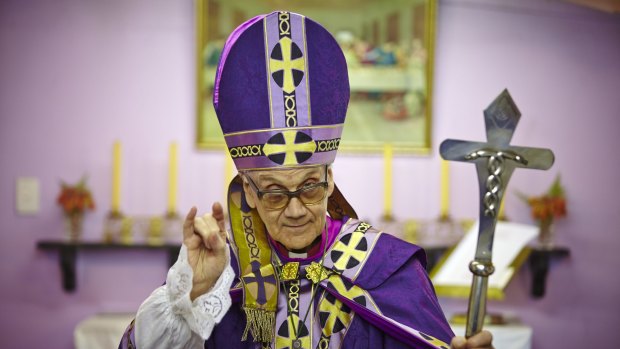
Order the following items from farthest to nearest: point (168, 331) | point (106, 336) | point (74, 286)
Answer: point (74, 286), point (106, 336), point (168, 331)

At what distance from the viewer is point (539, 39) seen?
514 cm

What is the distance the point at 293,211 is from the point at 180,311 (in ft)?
1.36

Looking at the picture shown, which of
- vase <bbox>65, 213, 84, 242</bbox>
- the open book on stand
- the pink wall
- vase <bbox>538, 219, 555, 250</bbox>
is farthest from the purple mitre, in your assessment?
vase <bbox>538, 219, 555, 250</bbox>

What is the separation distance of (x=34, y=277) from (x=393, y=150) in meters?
2.52

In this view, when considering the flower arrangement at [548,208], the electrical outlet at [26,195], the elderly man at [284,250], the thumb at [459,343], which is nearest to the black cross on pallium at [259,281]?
the elderly man at [284,250]

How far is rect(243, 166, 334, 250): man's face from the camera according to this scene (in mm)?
2148

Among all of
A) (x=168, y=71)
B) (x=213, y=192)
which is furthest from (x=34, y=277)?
(x=168, y=71)

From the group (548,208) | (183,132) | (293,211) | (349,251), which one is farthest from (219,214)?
(548,208)

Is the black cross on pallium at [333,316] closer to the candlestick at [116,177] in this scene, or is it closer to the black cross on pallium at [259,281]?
the black cross on pallium at [259,281]

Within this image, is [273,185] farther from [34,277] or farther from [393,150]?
[34,277]

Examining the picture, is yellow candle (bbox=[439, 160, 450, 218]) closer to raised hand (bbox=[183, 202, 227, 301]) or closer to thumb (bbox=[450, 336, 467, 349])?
raised hand (bbox=[183, 202, 227, 301])

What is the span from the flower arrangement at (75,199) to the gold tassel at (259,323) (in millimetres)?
2947

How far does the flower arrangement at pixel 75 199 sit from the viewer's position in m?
4.86

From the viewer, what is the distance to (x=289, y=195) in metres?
2.15
